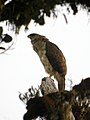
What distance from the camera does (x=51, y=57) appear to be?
5.26 metres

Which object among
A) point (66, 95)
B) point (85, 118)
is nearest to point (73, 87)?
point (66, 95)

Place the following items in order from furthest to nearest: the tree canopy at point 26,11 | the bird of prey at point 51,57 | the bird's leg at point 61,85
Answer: the bird of prey at point 51,57 < the bird's leg at point 61,85 < the tree canopy at point 26,11

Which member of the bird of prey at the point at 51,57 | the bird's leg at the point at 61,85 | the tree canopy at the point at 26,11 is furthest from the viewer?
the bird of prey at the point at 51,57

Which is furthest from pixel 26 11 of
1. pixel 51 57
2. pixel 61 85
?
pixel 51 57

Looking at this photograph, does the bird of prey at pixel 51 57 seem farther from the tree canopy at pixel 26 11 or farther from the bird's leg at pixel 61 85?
the tree canopy at pixel 26 11

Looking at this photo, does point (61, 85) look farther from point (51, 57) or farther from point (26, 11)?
point (26, 11)

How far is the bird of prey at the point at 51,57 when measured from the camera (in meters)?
4.90

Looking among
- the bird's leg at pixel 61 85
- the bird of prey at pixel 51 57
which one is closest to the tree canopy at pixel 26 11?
the bird of prey at pixel 51 57

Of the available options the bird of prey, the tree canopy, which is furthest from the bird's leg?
the tree canopy

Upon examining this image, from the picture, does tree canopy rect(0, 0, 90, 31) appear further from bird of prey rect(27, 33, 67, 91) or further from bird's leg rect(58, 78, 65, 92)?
bird's leg rect(58, 78, 65, 92)

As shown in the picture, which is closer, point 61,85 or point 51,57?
point 61,85

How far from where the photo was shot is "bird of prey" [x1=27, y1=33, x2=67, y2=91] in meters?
4.90

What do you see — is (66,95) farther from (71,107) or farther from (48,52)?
(48,52)

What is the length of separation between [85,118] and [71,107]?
1.17 feet
